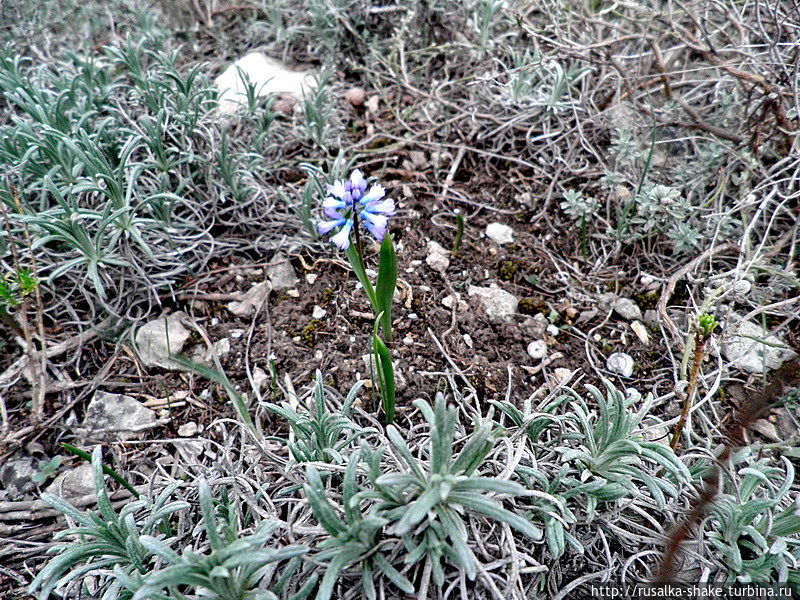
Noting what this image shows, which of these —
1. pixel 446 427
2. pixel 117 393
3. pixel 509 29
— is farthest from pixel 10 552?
pixel 509 29

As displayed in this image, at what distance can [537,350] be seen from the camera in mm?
2119

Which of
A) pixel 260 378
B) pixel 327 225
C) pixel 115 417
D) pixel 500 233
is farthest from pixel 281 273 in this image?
pixel 500 233

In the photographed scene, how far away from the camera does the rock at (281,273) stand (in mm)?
2326

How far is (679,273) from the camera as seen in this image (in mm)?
2256

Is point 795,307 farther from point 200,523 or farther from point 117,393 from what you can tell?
point 117,393

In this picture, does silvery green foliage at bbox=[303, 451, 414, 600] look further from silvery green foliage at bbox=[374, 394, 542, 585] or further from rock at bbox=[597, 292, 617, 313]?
rock at bbox=[597, 292, 617, 313]

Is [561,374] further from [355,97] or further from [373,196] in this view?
[355,97]

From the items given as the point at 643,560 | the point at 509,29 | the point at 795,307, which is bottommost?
the point at 643,560

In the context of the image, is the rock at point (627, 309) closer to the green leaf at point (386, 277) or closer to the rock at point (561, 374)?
the rock at point (561, 374)

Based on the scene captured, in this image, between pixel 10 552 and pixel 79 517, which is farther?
pixel 10 552

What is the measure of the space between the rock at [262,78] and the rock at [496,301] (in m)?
1.51

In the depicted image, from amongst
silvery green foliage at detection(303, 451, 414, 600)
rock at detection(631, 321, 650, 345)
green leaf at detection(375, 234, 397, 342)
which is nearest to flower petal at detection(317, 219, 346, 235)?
green leaf at detection(375, 234, 397, 342)

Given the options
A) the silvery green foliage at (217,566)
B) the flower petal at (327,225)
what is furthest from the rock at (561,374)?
the silvery green foliage at (217,566)

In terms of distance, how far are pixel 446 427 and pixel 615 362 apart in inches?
40.3
